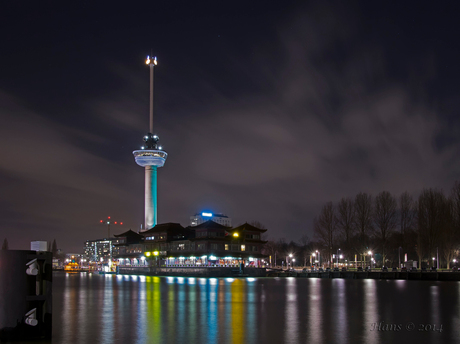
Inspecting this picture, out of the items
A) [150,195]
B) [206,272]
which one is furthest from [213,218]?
[206,272]

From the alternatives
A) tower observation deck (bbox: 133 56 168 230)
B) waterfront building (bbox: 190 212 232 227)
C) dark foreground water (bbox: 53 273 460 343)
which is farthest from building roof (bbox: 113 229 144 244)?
dark foreground water (bbox: 53 273 460 343)

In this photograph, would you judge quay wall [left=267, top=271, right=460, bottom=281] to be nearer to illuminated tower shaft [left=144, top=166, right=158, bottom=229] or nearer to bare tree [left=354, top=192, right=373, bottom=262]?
bare tree [left=354, top=192, right=373, bottom=262]

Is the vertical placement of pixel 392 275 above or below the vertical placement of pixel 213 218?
below

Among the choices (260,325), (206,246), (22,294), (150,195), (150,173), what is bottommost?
(206,246)

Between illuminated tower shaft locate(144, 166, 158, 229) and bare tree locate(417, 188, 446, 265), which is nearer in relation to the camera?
bare tree locate(417, 188, 446, 265)

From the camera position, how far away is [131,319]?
18484 mm

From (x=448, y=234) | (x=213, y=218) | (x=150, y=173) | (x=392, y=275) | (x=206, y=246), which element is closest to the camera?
(x=392, y=275)

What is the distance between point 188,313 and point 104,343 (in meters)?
7.73

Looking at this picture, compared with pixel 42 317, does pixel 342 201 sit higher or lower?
higher

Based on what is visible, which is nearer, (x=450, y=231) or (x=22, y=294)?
(x=22, y=294)

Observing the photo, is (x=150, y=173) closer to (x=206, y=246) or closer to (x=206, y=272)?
(x=206, y=246)

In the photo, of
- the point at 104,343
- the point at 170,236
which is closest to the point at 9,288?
the point at 104,343

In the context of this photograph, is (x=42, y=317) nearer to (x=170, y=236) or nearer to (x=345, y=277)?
(x=345, y=277)

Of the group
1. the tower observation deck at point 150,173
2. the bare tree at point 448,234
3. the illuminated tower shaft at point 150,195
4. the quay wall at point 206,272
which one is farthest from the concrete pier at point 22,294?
the illuminated tower shaft at point 150,195
